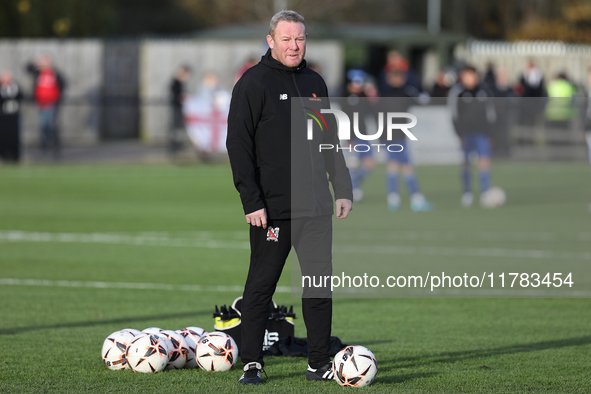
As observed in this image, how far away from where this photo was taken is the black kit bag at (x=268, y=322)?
679 cm

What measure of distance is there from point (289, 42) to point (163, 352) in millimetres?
2206

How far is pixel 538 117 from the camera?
23.4 metres

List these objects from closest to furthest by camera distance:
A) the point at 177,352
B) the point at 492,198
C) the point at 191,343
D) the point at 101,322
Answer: the point at 177,352, the point at 191,343, the point at 101,322, the point at 492,198

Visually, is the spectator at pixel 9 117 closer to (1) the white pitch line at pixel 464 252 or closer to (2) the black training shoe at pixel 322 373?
(1) the white pitch line at pixel 464 252

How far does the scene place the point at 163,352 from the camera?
245 inches

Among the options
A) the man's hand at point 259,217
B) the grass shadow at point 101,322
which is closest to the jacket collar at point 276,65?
the man's hand at point 259,217

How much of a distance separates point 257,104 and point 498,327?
3514 millimetres

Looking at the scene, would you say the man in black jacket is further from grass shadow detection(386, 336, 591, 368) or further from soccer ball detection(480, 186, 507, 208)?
soccer ball detection(480, 186, 507, 208)

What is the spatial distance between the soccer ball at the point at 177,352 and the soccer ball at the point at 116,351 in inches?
10.6

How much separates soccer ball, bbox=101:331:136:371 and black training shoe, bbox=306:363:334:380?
1.25 meters

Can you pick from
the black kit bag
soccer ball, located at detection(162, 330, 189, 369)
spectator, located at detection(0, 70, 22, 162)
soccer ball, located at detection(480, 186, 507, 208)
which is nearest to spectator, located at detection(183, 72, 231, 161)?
spectator, located at detection(0, 70, 22, 162)

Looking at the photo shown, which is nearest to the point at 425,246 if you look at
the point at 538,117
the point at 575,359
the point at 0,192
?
the point at 575,359

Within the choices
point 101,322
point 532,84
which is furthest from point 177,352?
point 532,84

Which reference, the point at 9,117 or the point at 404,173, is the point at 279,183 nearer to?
the point at 404,173
